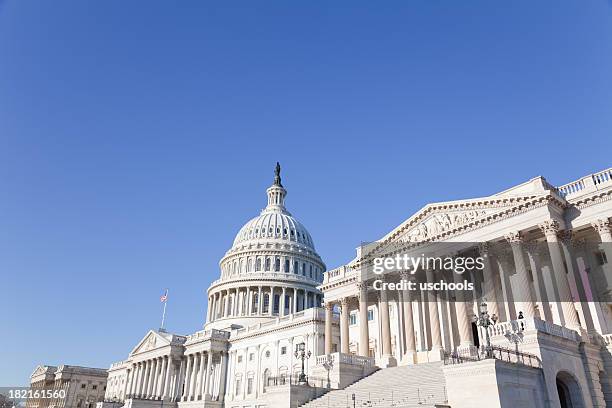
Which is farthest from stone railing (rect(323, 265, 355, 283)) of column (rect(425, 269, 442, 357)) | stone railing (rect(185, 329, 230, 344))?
stone railing (rect(185, 329, 230, 344))

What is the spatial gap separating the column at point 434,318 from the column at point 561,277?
34.8 feet

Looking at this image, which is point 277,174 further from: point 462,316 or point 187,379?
point 462,316

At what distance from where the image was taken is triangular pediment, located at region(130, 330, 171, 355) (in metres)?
87.7

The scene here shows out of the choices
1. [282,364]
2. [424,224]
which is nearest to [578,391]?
[424,224]

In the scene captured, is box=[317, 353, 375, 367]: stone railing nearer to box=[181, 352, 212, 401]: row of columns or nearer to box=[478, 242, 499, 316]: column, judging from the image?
box=[478, 242, 499, 316]: column

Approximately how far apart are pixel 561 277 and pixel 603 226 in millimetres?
4598

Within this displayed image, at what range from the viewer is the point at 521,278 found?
113 ft

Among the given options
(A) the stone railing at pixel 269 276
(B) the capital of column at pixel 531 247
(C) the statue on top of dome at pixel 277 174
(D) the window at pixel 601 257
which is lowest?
(D) the window at pixel 601 257

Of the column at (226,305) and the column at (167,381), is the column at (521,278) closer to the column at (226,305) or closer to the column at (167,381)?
the column at (167,381)

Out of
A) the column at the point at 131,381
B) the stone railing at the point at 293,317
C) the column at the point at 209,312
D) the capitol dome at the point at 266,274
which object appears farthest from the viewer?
the column at the point at 209,312

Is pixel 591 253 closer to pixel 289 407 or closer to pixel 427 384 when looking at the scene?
pixel 427 384

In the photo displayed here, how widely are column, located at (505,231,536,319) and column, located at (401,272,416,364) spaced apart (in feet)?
30.9

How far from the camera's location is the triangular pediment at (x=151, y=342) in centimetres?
8772

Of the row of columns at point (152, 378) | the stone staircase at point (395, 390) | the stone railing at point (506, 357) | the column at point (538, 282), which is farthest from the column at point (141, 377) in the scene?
the stone railing at point (506, 357)
